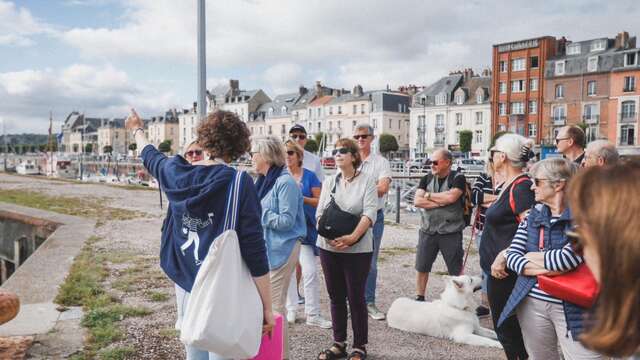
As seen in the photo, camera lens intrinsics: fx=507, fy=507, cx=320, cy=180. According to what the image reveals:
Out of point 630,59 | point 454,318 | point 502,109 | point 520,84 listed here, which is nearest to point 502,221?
point 454,318

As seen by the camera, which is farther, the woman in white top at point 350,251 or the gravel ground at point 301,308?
the gravel ground at point 301,308

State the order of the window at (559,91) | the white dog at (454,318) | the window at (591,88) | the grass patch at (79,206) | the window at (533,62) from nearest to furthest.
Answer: the white dog at (454,318) < the grass patch at (79,206) < the window at (591,88) < the window at (559,91) < the window at (533,62)

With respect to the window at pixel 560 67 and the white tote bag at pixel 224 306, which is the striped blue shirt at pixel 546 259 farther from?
the window at pixel 560 67

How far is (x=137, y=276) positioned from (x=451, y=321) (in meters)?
4.63

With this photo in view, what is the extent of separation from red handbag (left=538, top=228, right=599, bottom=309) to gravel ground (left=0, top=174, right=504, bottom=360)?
2049 millimetres

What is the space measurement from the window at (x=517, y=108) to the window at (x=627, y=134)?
1185cm

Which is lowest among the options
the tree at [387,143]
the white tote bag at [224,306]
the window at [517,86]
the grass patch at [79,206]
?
Answer: the grass patch at [79,206]

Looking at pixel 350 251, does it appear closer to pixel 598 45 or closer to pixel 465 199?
pixel 465 199

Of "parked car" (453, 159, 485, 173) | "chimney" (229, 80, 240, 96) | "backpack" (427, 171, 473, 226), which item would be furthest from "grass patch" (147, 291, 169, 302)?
"chimney" (229, 80, 240, 96)

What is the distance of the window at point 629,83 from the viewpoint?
186 feet

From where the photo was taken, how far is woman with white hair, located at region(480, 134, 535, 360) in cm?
380

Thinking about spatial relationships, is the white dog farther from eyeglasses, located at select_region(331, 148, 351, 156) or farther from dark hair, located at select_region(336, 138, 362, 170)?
eyeglasses, located at select_region(331, 148, 351, 156)

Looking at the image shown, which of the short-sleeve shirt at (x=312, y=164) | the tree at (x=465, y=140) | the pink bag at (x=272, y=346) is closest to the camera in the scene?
the pink bag at (x=272, y=346)

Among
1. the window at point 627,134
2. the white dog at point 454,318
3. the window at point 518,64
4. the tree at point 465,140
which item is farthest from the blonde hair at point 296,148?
the window at point 518,64
